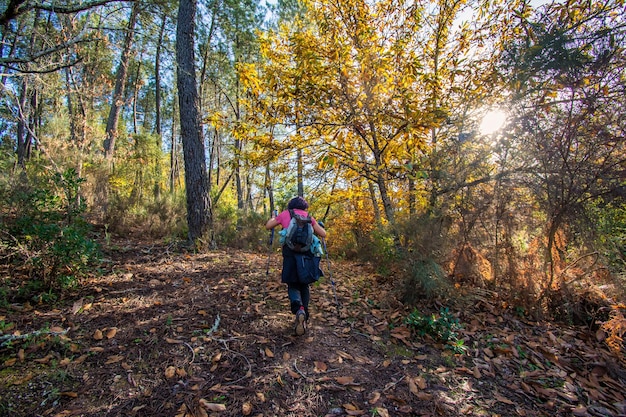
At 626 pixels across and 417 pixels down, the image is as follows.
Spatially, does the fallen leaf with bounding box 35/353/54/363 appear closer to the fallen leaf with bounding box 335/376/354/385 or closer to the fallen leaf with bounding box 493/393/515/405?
the fallen leaf with bounding box 335/376/354/385

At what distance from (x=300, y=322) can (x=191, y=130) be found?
15.5 ft

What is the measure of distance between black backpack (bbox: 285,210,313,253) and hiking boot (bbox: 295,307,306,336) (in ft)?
2.39

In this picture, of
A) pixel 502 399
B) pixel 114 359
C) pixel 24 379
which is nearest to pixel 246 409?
pixel 114 359

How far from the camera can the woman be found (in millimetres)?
3330

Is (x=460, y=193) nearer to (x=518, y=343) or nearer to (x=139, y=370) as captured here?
(x=518, y=343)

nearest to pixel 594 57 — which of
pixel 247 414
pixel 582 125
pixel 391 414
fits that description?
pixel 582 125

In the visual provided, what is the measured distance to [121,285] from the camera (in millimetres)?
3996

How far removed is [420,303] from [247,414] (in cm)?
296

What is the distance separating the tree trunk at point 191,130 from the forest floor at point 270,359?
6.25 ft

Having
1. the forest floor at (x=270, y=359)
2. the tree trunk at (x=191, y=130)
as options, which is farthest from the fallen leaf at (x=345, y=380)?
the tree trunk at (x=191, y=130)

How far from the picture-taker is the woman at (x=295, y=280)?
333 centimetres

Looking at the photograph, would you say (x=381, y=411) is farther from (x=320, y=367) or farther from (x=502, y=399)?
(x=502, y=399)

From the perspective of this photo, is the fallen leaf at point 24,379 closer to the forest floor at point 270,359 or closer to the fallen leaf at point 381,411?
the forest floor at point 270,359

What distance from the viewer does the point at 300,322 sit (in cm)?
329
